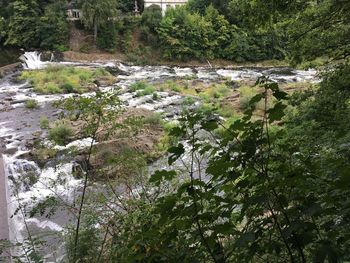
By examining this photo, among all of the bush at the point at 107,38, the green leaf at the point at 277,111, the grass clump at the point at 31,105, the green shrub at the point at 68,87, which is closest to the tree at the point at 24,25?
the bush at the point at 107,38

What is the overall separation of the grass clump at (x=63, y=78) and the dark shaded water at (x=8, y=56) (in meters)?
5.32

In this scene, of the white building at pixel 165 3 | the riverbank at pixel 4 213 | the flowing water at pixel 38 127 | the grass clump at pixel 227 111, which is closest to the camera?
the riverbank at pixel 4 213

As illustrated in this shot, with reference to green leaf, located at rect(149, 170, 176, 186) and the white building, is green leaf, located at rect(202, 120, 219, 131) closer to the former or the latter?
green leaf, located at rect(149, 170, 176, 186)

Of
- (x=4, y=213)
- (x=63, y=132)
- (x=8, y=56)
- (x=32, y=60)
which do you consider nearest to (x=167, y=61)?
(x=32, y=60)

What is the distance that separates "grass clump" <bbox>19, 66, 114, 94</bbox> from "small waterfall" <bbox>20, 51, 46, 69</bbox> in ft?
9.19

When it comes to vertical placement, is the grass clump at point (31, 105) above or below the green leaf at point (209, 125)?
below

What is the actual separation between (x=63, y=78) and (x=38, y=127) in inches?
323

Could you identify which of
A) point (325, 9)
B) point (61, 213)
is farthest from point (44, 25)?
point (325, 9)

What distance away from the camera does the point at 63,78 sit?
2308 centimetres

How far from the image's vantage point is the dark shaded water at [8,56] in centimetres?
3008

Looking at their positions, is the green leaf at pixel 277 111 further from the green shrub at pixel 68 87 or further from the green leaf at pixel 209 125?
the green shrub at pixel 68 87

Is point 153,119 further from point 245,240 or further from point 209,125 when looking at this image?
point 245,240

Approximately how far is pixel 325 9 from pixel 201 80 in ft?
61.8

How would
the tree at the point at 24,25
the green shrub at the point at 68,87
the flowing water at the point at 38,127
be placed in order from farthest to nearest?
the tree at the point at 24,25, the green shrub at the point at 68,87, the flowing water at the point at 38,127
